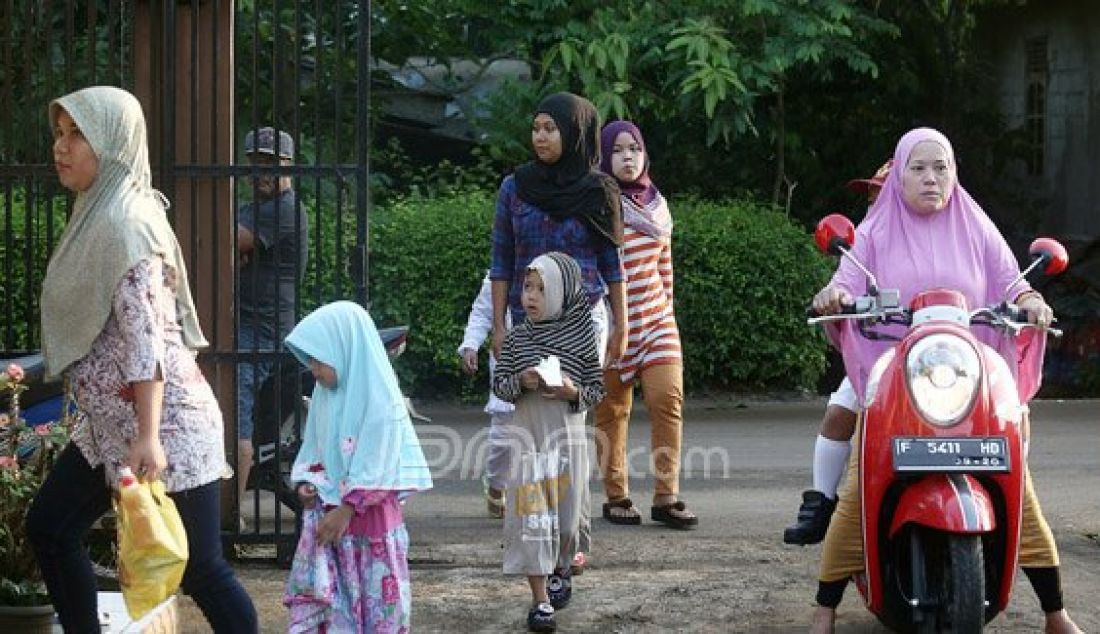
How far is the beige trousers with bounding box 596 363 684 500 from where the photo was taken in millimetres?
9312

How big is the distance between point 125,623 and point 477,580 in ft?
5.81

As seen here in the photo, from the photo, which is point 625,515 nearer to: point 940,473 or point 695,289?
point 940,473

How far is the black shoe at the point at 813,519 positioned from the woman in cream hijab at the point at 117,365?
235 cm

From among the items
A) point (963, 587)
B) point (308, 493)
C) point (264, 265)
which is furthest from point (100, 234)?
point (264, 265)

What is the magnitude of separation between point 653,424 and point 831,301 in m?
2.77

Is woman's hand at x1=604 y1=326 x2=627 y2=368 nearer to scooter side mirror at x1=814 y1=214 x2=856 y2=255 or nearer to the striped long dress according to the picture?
the striped long dress

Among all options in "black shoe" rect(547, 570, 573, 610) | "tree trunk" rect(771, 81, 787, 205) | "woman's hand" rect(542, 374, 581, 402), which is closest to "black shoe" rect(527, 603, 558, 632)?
"black shoe" rect(547, 570, 573, 610)

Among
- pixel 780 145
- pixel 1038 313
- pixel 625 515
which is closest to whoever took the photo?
pixel 1038 313

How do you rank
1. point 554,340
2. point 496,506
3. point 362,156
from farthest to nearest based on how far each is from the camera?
point 496,506, point 362,156, point 554,340

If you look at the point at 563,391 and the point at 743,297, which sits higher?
the point at 743,297

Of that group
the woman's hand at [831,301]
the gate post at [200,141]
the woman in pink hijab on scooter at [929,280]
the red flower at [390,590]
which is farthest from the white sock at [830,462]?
the gate post at [200,141]

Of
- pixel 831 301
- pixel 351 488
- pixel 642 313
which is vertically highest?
pixel 831 301

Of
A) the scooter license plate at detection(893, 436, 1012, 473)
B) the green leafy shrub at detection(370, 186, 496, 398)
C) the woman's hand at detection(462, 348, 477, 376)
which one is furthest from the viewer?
the green leafy shrub at detection(370, 186, 496, 398)

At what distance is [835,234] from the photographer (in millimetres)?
6805
